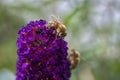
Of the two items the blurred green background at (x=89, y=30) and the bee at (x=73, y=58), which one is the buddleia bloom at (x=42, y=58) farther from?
the blurred green background at (x=89, y=30)

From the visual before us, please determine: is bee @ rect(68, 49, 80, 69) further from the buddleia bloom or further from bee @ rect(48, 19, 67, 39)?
the buddleia bloom

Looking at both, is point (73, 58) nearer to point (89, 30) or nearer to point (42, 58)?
point (42, 58)

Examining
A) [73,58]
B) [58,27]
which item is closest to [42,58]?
[58,27]

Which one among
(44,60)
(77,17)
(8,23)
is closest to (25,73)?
(44,60)

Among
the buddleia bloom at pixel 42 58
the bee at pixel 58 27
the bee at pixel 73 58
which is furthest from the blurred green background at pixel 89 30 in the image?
the buddleia bloom at pixel 42 58

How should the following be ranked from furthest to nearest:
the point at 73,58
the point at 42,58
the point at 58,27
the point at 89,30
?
the point at 89,30, the point at 73,58, the point at 58,27, the point at 42,58

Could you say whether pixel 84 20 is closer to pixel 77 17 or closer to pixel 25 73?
pixel 77 17
